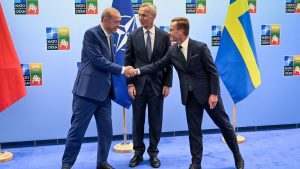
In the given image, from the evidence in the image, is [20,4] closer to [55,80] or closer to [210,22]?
[55,80]

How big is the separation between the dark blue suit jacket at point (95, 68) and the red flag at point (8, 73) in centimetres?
103

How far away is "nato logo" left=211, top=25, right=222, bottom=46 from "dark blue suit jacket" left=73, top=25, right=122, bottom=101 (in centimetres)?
185

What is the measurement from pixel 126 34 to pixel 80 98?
41.3 inches

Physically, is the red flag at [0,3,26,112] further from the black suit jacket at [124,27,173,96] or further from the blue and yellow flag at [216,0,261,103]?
the blue and yellow flag at [216,0,261,103]

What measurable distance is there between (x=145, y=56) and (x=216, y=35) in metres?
1.55

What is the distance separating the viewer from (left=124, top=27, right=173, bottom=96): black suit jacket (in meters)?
3.69

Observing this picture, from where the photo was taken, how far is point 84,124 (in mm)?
3418

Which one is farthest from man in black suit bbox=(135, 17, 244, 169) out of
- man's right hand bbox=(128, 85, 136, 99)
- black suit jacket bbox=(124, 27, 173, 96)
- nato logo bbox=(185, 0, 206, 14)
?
nato logo bbox=(185, 0, 206, 14)

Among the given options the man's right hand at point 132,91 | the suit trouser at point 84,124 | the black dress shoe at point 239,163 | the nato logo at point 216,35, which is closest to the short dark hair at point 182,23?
the man's right hand at point 132,91

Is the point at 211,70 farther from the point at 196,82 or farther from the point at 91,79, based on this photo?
the point at 91,79

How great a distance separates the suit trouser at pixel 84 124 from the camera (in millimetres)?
3389

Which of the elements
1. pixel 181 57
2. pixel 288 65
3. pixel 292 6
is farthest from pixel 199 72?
pixel 292 6

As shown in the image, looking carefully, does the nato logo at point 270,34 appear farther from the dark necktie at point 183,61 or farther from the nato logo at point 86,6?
the nato logo at point 86,6

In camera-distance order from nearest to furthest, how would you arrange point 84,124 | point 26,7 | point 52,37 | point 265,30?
point 84,124, point 26,7, point 52,37, point 265,30
